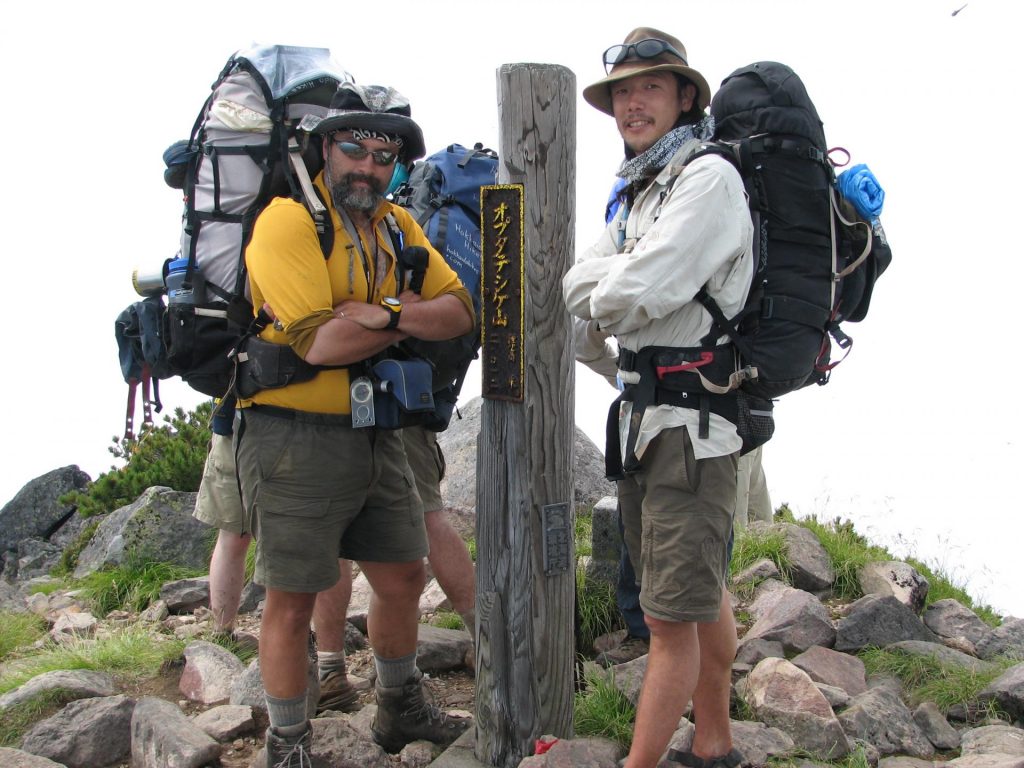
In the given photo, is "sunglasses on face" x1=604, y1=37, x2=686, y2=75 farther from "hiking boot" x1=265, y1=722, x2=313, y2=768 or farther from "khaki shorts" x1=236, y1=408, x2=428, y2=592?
"hiking boot" x1=265, y1=722, x2=313, y2=768

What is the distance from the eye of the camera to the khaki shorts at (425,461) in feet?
15.9

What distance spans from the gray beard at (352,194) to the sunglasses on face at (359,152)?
78mm

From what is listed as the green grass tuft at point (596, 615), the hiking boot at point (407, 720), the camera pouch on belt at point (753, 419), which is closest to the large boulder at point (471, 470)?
the green grass tuft at point (596, 615)

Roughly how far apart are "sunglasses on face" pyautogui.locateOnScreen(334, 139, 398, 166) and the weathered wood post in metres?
0.47

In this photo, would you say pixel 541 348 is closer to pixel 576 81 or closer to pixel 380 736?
pixel 576 81

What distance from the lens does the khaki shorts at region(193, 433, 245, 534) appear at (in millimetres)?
5238

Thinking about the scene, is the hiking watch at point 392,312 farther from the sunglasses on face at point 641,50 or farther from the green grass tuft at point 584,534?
the green grass tuft at point 584,534

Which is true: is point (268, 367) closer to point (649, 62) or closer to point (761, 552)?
point (649, 62)

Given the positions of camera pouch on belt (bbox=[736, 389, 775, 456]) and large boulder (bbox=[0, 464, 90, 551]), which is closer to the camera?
camera pouch on belt (bbox=[736, 389, 775, 456])

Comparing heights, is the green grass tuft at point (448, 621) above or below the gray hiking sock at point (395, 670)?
below

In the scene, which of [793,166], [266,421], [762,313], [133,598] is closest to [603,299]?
[762,313]

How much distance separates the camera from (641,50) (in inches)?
143

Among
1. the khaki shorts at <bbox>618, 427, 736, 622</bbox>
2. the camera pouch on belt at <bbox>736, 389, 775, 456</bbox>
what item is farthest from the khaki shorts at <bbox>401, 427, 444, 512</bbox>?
the camera pouch on belt at <bbox>736, 389, 775, 456</bbox>

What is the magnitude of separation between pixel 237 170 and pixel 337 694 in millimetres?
2718
